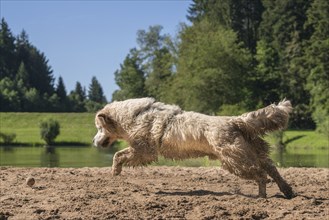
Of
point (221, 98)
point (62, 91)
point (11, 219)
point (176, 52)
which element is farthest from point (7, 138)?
point (62, 91)

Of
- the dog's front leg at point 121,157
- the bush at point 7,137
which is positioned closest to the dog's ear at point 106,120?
the dog's front leg at point 121,157

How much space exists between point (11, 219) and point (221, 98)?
6327 cm

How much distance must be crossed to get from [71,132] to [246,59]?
2357 centimetres

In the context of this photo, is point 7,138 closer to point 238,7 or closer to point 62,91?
point 238,7

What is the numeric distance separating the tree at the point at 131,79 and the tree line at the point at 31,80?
1858 cm

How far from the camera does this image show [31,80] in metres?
143

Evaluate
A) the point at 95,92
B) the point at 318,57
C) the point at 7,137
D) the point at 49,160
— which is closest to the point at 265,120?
the point at 49,160

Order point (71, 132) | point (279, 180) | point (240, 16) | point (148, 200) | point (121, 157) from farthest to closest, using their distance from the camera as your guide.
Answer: point (240, 16) < point (71, 132) < point (121, 157) < point (279, 180) < point (148, 200)

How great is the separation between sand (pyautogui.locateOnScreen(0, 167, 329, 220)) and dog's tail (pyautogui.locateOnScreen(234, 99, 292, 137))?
Result: 1063 mm

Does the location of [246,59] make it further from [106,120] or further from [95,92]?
[95,92]

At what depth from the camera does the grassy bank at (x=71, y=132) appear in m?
57.9

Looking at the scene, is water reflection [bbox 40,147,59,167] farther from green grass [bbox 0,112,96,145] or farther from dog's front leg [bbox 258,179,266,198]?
green grass [bbox 0,112,96,145]

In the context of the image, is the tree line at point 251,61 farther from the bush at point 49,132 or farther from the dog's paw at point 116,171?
the dog's paw at point 116,171

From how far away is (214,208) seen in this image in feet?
24.1
